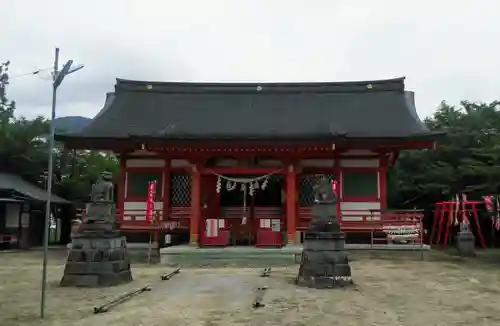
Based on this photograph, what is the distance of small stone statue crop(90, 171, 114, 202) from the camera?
419 inches

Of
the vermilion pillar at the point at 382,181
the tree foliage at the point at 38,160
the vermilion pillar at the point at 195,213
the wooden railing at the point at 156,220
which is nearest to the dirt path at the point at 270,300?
the vermilion pillar at the point at 195,213

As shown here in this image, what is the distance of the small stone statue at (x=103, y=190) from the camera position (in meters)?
10.6

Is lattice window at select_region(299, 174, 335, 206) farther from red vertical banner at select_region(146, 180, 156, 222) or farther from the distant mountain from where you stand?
the distant mountain

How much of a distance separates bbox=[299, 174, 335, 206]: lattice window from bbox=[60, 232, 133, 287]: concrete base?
926 centimetres

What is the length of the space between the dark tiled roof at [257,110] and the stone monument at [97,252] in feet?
22.6

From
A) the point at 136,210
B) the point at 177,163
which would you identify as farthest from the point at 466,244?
the point at 136,210

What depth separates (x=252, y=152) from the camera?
17.1 metres

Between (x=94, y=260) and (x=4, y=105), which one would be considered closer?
(x=94, y=260)

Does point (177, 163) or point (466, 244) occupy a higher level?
point (177, 163)

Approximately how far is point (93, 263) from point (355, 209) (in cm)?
1055

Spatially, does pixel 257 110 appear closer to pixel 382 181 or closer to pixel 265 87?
pixel 265 87

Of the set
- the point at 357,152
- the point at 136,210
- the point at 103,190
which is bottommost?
the point at 136,210

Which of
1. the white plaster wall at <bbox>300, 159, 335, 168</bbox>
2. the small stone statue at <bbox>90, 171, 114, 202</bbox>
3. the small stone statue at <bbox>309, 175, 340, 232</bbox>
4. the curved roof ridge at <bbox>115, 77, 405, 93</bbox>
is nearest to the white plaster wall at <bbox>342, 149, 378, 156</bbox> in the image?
the white plaster wall at <bbox>300, 159, 335, 168</bbox>

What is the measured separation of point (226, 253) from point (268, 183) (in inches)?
188
